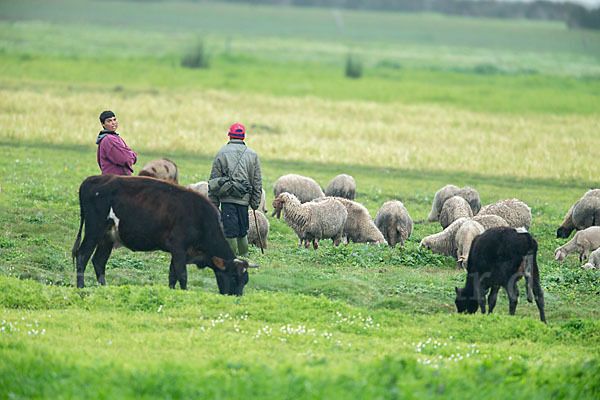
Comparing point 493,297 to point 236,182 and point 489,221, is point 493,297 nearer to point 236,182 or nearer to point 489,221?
point 489,221

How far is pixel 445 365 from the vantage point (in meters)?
8.95

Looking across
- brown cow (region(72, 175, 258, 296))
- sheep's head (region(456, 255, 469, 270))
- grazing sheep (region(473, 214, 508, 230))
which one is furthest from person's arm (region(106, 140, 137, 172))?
grazing sheep (region(473, 214, 508, 230))

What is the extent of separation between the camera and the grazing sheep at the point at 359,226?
18.2 m

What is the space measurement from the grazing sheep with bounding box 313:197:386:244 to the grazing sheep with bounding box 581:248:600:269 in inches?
183

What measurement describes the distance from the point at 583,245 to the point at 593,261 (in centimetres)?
127

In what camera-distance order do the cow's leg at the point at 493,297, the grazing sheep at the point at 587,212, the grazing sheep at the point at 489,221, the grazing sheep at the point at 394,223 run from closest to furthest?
the cow's leg at the point at 493,297 → the grazing sheep at the point at 489,221 → the grazing sheep at the point at 394,223 → the grazing sheep at the point at 587,212

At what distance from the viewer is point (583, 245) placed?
17.3 metres

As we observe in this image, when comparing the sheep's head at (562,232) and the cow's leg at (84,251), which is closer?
the cow's leg at (84,251)

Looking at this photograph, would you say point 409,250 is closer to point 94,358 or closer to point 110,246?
point 110,246

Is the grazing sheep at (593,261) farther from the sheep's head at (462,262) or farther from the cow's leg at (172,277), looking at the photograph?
the cow's leg at (172,277)

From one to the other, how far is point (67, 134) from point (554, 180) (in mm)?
21001

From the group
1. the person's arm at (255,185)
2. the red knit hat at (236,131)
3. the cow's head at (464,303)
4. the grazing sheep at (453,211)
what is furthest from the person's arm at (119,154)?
the grazing sheep at (453,211)

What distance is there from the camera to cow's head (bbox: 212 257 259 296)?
41.2 feet

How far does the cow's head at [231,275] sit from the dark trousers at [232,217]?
1485 millimetres
